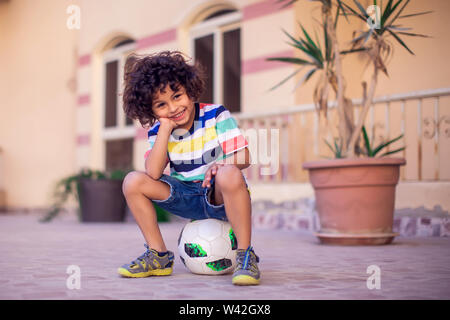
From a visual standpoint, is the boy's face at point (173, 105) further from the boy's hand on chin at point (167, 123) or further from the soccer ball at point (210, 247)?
the soccer ball at point (210, 247)

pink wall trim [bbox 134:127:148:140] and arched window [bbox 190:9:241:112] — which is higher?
arched window [bbox 190:9:241:112]

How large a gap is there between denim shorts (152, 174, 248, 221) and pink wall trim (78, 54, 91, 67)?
820cm

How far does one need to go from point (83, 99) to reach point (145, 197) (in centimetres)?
828

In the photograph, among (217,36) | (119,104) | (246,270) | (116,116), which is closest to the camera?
(246,270)

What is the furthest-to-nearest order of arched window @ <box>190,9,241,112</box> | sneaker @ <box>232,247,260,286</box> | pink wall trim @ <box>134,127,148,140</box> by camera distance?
pink wall trim @ <box>134,127,148,140</box>, arched window @ <box>190,9,241,112</box>, sneaker @ <box>232,247,260,286</box>

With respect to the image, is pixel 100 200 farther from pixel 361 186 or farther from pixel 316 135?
pixel 361 186

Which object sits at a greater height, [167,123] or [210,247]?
[167,123]

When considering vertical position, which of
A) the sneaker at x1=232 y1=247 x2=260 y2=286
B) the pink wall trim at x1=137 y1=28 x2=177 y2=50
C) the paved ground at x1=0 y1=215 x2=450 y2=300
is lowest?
the paved ground at x1=0 y1=215 x2=450 y2=300

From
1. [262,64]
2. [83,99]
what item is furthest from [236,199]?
[83,99]

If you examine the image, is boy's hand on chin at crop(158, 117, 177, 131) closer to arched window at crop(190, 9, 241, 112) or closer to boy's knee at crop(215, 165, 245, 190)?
boy's knee at crop(215, 165, 245, 190)

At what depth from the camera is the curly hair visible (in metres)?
2.66

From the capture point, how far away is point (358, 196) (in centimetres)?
435

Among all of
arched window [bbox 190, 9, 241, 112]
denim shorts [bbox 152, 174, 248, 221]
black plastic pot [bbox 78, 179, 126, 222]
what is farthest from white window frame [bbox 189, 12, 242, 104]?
denim shorts [bbox 152, 174, 248, 221]
